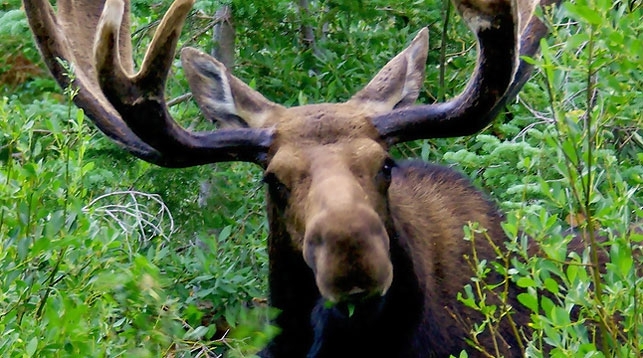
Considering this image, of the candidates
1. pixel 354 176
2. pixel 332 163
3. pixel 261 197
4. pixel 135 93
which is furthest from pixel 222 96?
pixel 261 197

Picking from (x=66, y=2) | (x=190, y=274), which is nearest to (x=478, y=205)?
(x=190, y=274)

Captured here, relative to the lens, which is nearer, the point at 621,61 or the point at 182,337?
the point at 621,61

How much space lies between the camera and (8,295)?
4238 millimetres

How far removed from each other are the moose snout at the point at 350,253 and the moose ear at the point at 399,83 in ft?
3.96

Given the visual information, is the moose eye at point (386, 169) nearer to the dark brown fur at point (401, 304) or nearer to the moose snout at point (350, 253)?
the dark brown fur at point (401, 304)

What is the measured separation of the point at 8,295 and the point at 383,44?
4035 millimetres

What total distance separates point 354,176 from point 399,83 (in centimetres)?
113

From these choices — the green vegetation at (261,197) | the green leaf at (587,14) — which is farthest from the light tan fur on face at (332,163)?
the green leaf at (587,14)

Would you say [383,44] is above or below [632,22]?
below

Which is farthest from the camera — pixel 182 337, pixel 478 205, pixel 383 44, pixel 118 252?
pixel 383 44

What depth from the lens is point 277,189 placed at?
5281 millimetres

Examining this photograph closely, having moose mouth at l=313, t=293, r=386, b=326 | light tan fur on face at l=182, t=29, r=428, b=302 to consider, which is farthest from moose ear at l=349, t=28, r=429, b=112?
moose mouth at l=313, t=293, r=386, b=326

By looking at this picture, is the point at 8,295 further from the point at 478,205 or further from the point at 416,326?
the point at 478,205

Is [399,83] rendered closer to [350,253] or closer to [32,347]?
[350,253]
